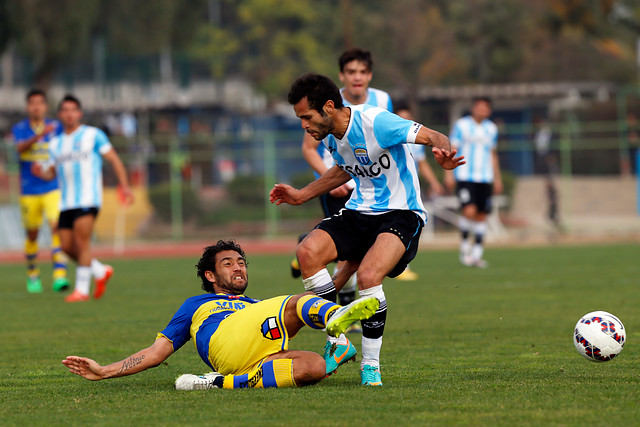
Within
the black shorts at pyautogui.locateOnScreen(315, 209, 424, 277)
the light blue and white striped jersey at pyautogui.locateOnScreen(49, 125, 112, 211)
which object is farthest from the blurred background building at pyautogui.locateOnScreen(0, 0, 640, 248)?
the black shorts at pyautogui.locateOnScreen(315, 209, 424, 277)

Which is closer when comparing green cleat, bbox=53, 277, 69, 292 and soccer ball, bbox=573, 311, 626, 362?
soccer ball, bbox=573, 311, 626, 362

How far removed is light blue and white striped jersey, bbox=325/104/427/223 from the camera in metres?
5.88

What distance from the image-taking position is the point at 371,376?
5609 millimetres

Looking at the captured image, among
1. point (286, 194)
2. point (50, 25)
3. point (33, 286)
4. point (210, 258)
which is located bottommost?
point (33, 286)

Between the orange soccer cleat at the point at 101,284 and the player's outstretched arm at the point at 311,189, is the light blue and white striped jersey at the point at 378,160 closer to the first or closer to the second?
the player's outstretched arm at the point at 311,189

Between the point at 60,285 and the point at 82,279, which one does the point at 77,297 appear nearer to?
the point at 82,279

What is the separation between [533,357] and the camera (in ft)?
21.7

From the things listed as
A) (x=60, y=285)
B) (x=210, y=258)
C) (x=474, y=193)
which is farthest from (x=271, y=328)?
(x=474, y=193)

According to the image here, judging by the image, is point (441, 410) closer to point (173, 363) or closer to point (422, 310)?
point (173, 363)

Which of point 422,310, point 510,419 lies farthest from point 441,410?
point 422,310

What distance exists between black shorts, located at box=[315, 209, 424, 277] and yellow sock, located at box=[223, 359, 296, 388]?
35.6 inches

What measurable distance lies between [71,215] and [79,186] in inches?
14.0

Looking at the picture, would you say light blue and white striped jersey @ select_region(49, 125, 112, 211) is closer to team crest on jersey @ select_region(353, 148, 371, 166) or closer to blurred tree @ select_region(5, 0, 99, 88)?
team crest on jersey @ select_region(353, 148, 371, 166)

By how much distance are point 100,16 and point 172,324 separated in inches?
1097
